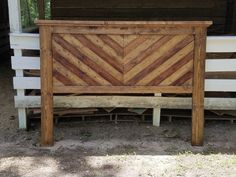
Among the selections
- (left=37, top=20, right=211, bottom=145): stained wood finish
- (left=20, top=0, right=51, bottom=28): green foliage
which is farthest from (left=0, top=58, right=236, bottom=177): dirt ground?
(left=20, top=0, right=51, bottom=28): green foliage

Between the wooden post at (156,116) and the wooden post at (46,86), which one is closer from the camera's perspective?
the wooden post at (46,86)

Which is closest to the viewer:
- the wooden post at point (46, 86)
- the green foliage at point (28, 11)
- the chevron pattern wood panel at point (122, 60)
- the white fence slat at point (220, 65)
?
the wooden post at point (46, 86)

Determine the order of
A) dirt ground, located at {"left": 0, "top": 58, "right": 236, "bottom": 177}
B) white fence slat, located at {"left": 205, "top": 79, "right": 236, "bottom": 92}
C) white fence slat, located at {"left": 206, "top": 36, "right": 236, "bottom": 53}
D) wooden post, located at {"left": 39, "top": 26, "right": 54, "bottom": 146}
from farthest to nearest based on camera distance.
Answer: white fence slat, located at {"left": 205, "top": 79, "right": 236, "bottom": 92} → white fence slat, located at {"left": 206, "top": 36, "right": 236, "bottom": 53} → wooden post, located at {"left": 39, "top": 26, "right": 54, "bottom": 146} → dirt ground, located at {"left": 0, "top": 58, "right": 236, "bottom": 177}

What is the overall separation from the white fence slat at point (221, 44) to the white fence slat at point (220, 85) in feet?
1.45

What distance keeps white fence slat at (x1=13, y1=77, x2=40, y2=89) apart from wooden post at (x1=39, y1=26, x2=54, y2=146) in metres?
0.59

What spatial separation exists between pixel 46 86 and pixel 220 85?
2.35 m

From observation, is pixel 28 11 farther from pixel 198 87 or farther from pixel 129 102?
pixel 198 87

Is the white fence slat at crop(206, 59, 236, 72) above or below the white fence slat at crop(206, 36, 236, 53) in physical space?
below

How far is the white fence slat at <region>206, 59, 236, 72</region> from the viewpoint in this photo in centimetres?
Answer: 550

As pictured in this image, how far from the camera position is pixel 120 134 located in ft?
18.6

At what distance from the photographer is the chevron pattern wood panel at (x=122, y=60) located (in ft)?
16.9

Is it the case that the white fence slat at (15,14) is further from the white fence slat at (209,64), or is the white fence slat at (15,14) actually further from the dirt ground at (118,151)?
the dirt ground at (118,151)

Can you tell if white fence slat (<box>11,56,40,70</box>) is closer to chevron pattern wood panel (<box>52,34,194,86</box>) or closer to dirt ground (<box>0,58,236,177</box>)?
chevron pattern wood panel (<box>52,34,194,86</box>)

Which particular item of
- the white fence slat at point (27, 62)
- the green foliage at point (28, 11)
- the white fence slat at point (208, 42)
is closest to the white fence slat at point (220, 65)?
the white fence slat at point (208, 42)
